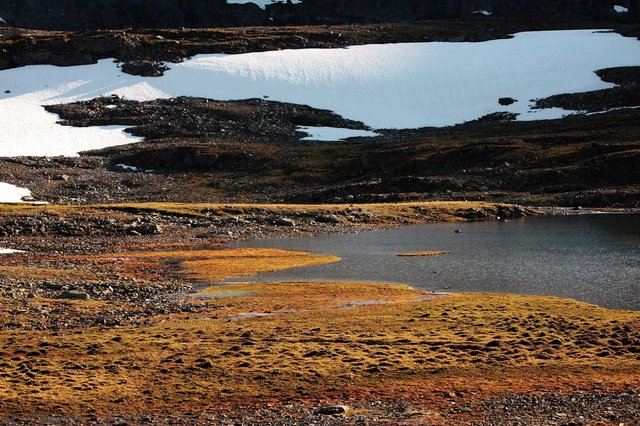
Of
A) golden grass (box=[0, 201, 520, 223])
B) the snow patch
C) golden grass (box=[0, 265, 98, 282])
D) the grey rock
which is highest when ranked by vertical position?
the grey rock

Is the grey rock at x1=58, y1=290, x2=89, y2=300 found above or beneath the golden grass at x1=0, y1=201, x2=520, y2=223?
above

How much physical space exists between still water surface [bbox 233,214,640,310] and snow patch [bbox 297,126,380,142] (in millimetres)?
69607

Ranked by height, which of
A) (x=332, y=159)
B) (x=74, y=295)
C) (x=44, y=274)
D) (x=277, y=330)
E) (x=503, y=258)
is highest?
(x=277, y=330)

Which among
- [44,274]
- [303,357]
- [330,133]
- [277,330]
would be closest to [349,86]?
[330,133]

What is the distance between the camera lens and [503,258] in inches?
2532

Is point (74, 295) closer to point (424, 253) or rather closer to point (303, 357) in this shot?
point (303, 357)

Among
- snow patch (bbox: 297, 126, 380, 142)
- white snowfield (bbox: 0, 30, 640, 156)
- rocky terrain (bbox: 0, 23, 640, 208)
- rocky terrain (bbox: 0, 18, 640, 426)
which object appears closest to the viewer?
rocky terrain (bbox: 0, 18, 640, 426)

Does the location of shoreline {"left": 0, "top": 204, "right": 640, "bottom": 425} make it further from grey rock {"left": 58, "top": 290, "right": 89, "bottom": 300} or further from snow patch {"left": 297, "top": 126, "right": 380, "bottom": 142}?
snow patch {"left": 297, "top": 126, "right": 380, "bottom": 142}

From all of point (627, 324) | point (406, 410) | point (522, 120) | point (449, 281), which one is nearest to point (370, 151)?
point (522, 120)

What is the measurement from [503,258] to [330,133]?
103m

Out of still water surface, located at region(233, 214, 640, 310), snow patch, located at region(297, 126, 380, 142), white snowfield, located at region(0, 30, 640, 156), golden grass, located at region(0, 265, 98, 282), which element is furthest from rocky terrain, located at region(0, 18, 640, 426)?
white snowfield, located at region(0, 30, 640, 156)

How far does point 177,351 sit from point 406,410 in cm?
1050

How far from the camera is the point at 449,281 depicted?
174 feet

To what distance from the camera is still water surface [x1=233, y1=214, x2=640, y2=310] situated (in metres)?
50.1
